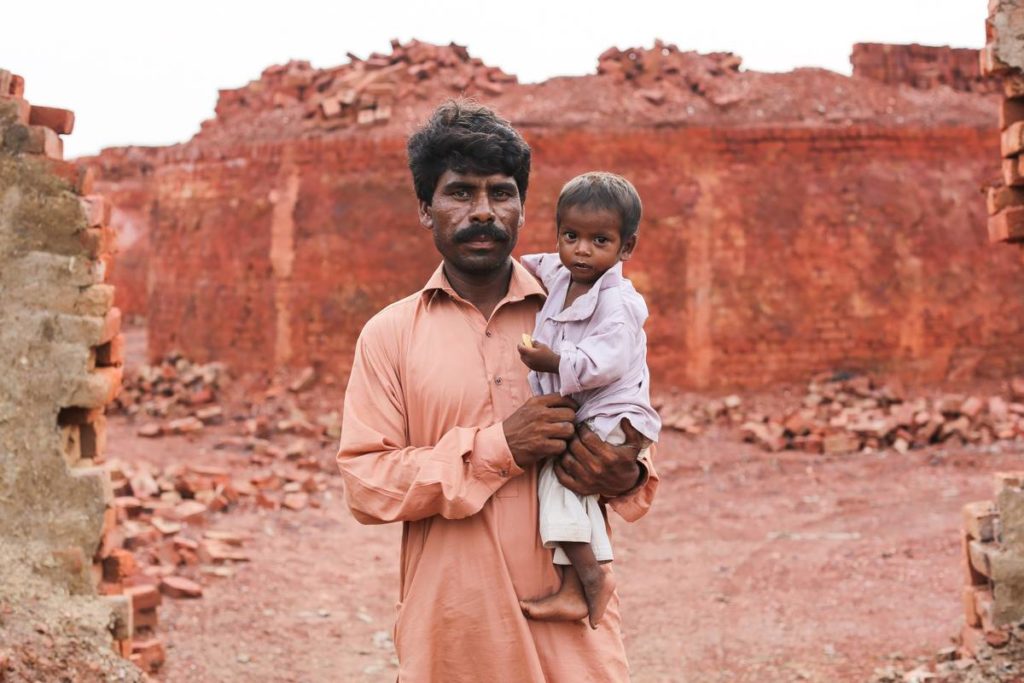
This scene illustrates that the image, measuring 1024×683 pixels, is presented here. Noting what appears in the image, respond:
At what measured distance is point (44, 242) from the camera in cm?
467

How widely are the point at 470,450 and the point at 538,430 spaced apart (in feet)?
0.53

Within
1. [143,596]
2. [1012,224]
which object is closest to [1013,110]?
[1012,224]

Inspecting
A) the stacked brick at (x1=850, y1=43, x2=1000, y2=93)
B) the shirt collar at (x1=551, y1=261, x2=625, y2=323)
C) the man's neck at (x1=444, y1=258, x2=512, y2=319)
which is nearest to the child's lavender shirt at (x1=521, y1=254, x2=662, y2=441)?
the shirt collar at (x1=551, y1=261, x2=625, y2=323)

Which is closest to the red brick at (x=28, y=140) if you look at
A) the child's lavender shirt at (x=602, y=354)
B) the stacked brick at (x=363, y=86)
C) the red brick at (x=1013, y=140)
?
the child's lavender shirt at (x=602, y=354)

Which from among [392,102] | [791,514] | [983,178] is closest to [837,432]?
[791,514]

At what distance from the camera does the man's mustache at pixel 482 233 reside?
2.58 meters

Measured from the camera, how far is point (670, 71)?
45.8 feet

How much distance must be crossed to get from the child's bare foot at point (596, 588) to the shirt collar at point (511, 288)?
679 mm

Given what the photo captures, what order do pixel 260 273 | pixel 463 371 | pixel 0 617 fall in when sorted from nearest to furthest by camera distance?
pixel 463 371, pixel 0 617, pixel 260 273

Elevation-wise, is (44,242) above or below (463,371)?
above

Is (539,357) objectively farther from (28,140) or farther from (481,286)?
(28,140)

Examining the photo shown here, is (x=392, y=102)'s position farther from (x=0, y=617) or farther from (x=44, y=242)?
(x=0, y=617)

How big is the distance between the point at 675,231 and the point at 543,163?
1.73 m

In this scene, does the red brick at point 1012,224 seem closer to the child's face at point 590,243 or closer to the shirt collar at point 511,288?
the child's face at point 590,243
